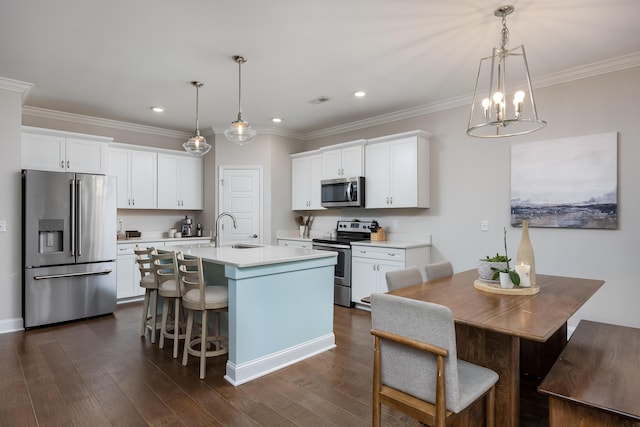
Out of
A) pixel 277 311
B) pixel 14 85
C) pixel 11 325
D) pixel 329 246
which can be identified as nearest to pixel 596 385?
pixel 277 311

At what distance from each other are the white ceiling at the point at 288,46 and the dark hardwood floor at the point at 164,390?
262cm

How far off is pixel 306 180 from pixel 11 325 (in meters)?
4.04

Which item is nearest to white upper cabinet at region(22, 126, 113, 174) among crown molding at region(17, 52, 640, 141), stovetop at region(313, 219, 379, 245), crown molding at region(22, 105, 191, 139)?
crown molding at region(17, 52, 640, 141)

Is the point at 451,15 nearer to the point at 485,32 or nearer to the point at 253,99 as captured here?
the point at 485,32

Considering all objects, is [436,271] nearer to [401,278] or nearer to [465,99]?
[401,278]

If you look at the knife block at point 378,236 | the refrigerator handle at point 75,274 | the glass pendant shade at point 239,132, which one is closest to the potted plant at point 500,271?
the glass pendant shade at point 239,132

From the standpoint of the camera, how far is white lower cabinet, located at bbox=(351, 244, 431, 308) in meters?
4.26

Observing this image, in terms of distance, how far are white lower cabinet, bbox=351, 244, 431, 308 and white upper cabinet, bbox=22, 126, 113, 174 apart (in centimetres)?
348

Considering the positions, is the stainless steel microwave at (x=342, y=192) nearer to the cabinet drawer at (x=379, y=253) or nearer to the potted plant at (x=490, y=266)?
the cabinet drawer at (x=379, y=253)

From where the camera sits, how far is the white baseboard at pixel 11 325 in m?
3.74

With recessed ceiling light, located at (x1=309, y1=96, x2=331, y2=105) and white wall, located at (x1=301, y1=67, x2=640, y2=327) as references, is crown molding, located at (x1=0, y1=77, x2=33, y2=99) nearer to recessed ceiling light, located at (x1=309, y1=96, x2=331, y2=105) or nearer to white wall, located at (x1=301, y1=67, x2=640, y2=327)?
recessed ceiling light, located at (x1=309, y1=96, x2=331, y2=105)

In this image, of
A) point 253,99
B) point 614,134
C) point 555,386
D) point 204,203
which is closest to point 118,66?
point 253,99

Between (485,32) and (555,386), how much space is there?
8.01 feet

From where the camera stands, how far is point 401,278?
2.40 m
